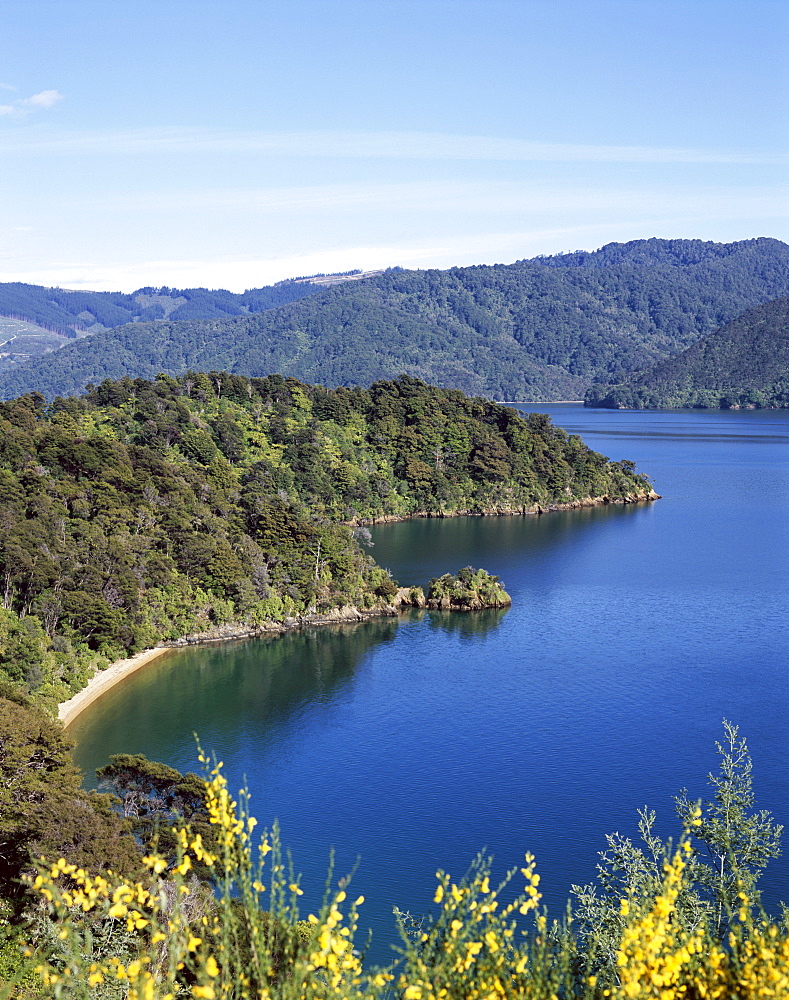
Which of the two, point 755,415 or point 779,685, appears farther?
point 755,415

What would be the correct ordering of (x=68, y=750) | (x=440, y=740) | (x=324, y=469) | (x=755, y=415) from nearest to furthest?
(x=68, y=750) → (x=440, y=740) → (x=324, y=469) → (x=755, y=415)

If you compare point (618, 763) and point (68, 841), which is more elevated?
point (68, 841)

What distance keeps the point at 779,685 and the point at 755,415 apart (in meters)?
143

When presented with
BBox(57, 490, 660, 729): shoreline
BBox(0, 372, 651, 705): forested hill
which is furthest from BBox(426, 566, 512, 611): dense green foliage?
BBox(57, 490, 660, 729): shoreline

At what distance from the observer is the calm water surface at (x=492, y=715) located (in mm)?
22219

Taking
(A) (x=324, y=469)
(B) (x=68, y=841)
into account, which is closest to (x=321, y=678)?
(B) (x=68, y=841)

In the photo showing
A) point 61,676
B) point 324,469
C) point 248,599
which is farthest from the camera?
point 324,469

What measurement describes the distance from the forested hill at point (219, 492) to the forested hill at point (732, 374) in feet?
371

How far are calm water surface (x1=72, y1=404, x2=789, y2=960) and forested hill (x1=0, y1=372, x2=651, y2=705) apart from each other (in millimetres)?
2657

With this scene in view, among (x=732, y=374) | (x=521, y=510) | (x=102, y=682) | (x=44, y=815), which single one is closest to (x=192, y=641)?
(x=102, y=682)

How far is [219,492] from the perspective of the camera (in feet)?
160

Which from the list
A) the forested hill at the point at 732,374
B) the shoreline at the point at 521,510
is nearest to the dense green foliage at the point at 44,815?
the shoreline at the point at 521,510

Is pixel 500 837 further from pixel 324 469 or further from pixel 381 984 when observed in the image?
pixel 324 469

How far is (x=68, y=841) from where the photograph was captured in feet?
57.3
